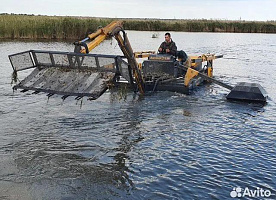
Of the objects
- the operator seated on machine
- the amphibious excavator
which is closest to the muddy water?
the amphibious excavator

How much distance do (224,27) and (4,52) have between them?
3591cm

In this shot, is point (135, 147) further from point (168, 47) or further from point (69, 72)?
point (168, 47)

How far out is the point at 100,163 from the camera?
22.4 ft

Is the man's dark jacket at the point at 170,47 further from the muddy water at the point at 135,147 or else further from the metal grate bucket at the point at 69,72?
the metal grate bucket at the point at 69,72

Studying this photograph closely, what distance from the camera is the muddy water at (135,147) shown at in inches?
236

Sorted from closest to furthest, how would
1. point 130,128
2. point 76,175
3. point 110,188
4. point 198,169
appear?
1. point 110,188
2. point 76,175
3. point 198,169
4. point 130,128

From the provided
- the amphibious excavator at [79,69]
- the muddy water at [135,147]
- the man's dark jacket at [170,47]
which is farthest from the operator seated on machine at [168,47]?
the amphibious excavator at [79,69]

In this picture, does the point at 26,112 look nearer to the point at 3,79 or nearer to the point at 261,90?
the point at 3,79

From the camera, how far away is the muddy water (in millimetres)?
5988

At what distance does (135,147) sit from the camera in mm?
7797

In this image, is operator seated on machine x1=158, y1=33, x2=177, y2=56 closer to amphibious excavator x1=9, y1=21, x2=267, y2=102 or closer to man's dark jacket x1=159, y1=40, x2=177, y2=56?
man's dark jacket x1=159, y1=40, x2=177, y2=56

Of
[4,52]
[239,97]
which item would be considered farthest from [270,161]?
[4,52]

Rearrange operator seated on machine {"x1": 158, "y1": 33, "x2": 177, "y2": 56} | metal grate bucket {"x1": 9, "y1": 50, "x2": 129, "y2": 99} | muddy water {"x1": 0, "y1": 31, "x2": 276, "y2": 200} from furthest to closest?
operator seated on machine {"x1": 158, "y1": 33, "x2": 177, "y2": 56} < metal grate bucket {"x1": 9, "y1": 50, "x2": 129, "y2": 99} < muddy water {"x1": 0, "y1": 31, "x2": 276, "y2": 200}

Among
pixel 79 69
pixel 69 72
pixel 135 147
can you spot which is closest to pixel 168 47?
pixel 79 69
